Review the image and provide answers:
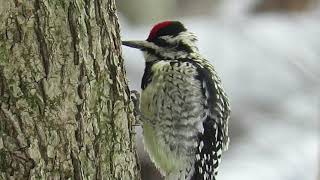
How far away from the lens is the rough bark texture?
257 centimetres

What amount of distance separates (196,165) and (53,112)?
3.59ft

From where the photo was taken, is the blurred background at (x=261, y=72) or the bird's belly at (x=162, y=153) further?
the blurred background at (x=261, y=72)

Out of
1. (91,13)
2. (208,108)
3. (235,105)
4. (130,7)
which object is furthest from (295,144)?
(91,13)

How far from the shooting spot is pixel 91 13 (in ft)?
8.91

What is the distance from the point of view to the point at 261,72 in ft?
25.4

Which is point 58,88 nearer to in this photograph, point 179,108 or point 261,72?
point 179,108

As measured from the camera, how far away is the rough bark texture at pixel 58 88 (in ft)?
8.44

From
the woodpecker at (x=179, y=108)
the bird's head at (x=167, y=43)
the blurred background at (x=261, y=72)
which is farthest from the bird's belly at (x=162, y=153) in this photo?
the blurred background at (x=261, y=72)

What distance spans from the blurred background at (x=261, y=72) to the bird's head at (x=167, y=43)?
266 centimetres

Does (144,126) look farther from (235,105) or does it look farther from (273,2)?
(273,2)

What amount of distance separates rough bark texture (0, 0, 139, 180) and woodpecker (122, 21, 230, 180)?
0.71 meters

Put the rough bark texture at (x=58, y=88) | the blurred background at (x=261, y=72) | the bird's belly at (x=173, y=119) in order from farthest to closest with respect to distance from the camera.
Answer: the blurred background at (x=261, y=72), the bird's belly at (x=173, y=119), the rough bark texture at (x=58, y=88)

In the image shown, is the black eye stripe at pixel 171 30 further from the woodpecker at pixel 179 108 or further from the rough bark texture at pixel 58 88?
the rough bark texture at pixel 58 88

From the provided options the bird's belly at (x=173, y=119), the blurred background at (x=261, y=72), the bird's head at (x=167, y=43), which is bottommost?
the blurred background at (x=261, y=72)
